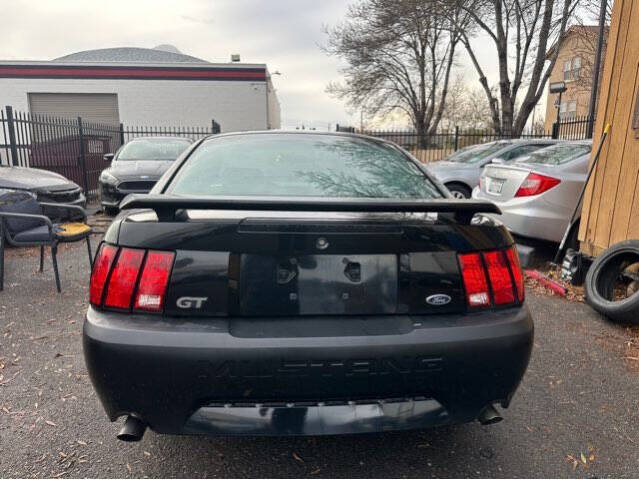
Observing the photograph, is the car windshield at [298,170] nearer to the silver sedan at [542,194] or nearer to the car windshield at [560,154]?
the silver sedan at [542,194]

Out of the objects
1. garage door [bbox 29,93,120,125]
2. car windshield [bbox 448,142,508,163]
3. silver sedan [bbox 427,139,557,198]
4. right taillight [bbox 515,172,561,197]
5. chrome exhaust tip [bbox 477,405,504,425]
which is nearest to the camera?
chrome exhaust tip [bbox 477,405,504,425]

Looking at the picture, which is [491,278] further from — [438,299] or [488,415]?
[488,415]

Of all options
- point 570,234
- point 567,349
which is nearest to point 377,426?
point 567,349

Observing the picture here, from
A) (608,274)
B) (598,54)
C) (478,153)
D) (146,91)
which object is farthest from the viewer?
(146,91)

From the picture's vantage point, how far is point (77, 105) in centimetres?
2562

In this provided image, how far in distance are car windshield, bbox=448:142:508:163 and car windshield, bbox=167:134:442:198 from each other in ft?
21.8

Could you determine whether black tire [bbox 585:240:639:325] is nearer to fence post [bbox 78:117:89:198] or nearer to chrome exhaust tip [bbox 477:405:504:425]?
chrome exhaust tip [bbox 477:405:504:425]

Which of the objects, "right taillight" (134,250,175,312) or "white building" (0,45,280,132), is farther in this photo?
"white building" (0,45,280,132)

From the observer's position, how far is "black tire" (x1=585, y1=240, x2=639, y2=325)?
3.85 meters

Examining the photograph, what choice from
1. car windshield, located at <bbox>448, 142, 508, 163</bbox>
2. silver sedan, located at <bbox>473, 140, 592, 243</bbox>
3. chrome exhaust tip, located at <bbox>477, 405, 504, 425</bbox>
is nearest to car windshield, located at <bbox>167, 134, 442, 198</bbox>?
chrome exhaust tip, located at <bbox>477, 405, 504, 425</bbox>

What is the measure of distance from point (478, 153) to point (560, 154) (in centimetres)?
330

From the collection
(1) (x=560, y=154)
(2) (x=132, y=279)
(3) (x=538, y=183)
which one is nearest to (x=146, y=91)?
(1) (x=560, y=154)

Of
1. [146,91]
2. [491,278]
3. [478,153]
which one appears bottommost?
[491,278]

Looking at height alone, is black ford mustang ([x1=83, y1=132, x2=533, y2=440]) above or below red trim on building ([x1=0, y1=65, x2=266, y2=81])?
below
